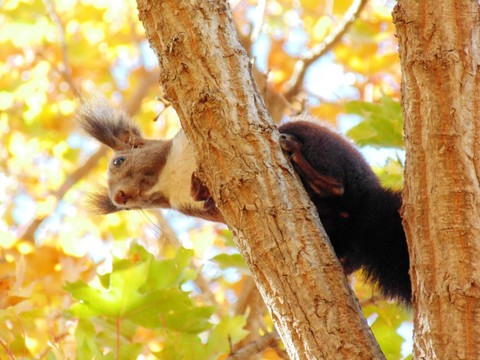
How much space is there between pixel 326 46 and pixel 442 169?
2464mm

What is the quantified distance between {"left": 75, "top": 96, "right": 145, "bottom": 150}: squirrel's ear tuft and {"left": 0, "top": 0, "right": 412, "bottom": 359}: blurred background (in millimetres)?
140

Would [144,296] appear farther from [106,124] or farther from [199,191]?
[106,124]

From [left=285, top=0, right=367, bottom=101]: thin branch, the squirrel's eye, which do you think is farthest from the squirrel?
[left=285, top=0, right=367, bottom=101]: thin branch

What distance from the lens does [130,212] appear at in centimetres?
362

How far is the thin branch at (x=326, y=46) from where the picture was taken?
3846 mm

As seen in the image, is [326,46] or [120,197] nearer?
[120,197]

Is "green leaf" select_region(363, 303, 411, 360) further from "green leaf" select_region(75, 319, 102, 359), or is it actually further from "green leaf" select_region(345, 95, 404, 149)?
"green leaf" select_region(75, 319, 102, 359)

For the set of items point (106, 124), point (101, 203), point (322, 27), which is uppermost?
point (322, 27)

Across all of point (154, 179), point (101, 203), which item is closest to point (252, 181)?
point (154, 179)

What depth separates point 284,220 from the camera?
70.7 inches

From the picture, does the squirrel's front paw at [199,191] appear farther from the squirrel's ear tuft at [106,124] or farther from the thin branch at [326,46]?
the thin branch at [326,46]

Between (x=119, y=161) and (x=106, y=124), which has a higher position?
(x=106, y=124)

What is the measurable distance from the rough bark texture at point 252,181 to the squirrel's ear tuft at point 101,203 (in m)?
1.61

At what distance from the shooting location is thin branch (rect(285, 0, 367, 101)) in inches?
151
